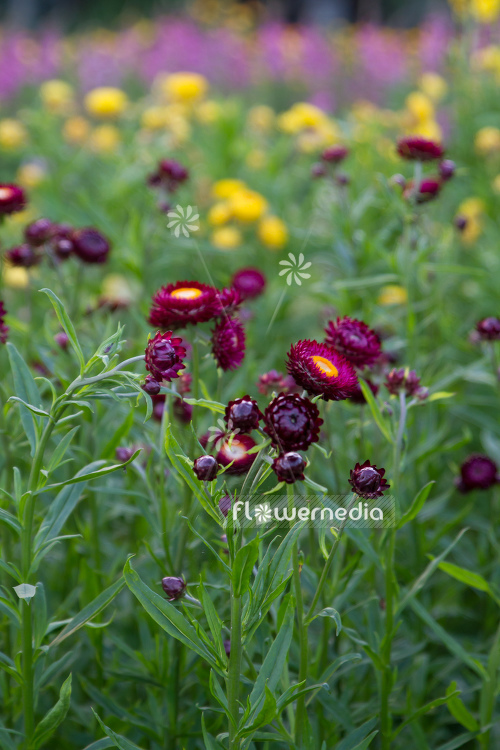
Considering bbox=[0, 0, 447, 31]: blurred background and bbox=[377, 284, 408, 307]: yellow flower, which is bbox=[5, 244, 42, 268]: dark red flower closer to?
bbox=[377, 284, 408, 307]: yellow flower

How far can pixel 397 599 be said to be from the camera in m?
1.41

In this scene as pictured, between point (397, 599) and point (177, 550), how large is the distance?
1.41 feet

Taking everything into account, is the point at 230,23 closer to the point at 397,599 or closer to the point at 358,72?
the point at 358,72

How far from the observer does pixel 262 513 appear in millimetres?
992

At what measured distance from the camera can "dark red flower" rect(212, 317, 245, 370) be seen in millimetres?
1172

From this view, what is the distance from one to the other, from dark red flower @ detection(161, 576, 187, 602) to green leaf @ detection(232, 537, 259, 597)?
0.13m

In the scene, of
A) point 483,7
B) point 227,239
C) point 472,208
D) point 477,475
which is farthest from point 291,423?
point 483,7

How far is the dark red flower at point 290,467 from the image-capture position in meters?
0.87

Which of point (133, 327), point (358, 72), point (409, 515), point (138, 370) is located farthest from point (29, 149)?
point (358, 72)

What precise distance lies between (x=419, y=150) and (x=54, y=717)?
4.63 ft

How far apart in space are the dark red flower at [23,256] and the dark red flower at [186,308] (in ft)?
2.22

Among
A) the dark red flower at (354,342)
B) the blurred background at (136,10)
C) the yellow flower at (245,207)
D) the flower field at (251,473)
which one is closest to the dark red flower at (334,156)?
the flower field at (251,473)

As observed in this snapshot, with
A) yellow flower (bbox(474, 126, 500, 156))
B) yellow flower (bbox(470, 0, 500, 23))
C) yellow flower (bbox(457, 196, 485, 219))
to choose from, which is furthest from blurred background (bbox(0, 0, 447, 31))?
yellow flower (bbox(457, 196, 485, 219))

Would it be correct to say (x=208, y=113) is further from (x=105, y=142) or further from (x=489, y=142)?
(x=489, y=142)
